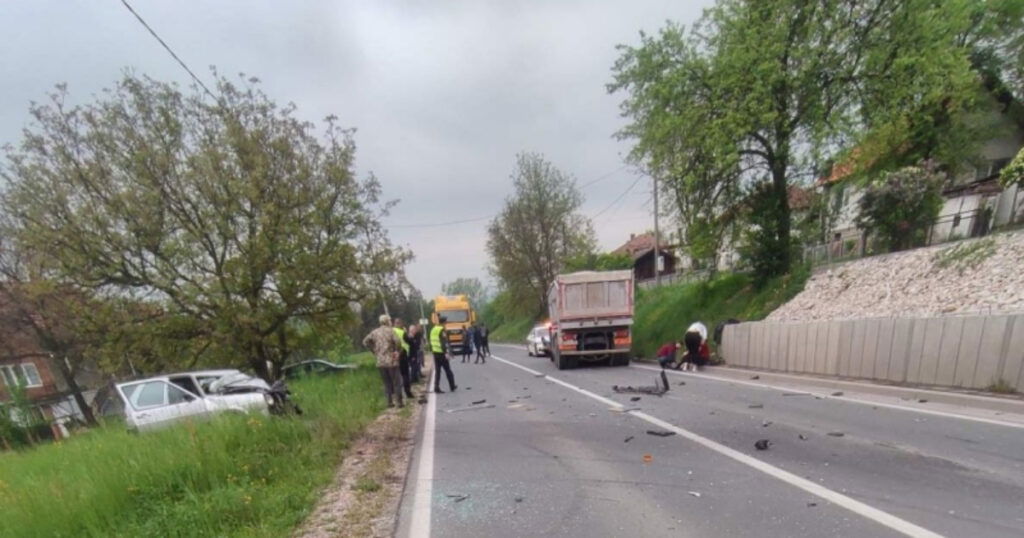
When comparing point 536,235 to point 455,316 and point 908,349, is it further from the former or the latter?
point 908,349

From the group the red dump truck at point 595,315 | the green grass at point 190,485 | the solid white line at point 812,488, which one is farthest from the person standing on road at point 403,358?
the red dump truck at point 595,315

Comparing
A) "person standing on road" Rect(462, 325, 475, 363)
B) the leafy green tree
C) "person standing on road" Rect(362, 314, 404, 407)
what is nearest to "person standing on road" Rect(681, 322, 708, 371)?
"person standing on road" Rect(362, 314, 404, 407)

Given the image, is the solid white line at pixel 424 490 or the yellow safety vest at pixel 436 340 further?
the yellow safety vest at pixel 436 340

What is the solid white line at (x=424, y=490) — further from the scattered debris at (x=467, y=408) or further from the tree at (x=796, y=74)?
the tree at (x=796, y=74)

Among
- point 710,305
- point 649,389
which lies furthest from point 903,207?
point 649,389

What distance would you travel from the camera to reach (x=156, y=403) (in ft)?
33.6

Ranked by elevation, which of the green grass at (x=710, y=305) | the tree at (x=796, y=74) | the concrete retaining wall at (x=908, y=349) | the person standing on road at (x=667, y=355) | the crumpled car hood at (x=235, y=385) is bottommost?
the crumpled car hood at (x=235, y=385)

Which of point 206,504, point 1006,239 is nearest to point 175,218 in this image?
point 206,504

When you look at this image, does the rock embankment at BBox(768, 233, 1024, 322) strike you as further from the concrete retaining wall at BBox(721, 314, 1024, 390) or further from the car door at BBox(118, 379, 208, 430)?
the car door at BBox(118, 379, 208, 430)

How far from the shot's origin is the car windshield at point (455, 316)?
34.8 metres

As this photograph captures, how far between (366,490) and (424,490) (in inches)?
21.5

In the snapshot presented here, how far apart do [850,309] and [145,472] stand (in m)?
15.5

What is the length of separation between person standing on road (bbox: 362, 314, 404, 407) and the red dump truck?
8.39 metres

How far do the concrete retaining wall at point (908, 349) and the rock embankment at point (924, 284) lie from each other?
1605 mm
